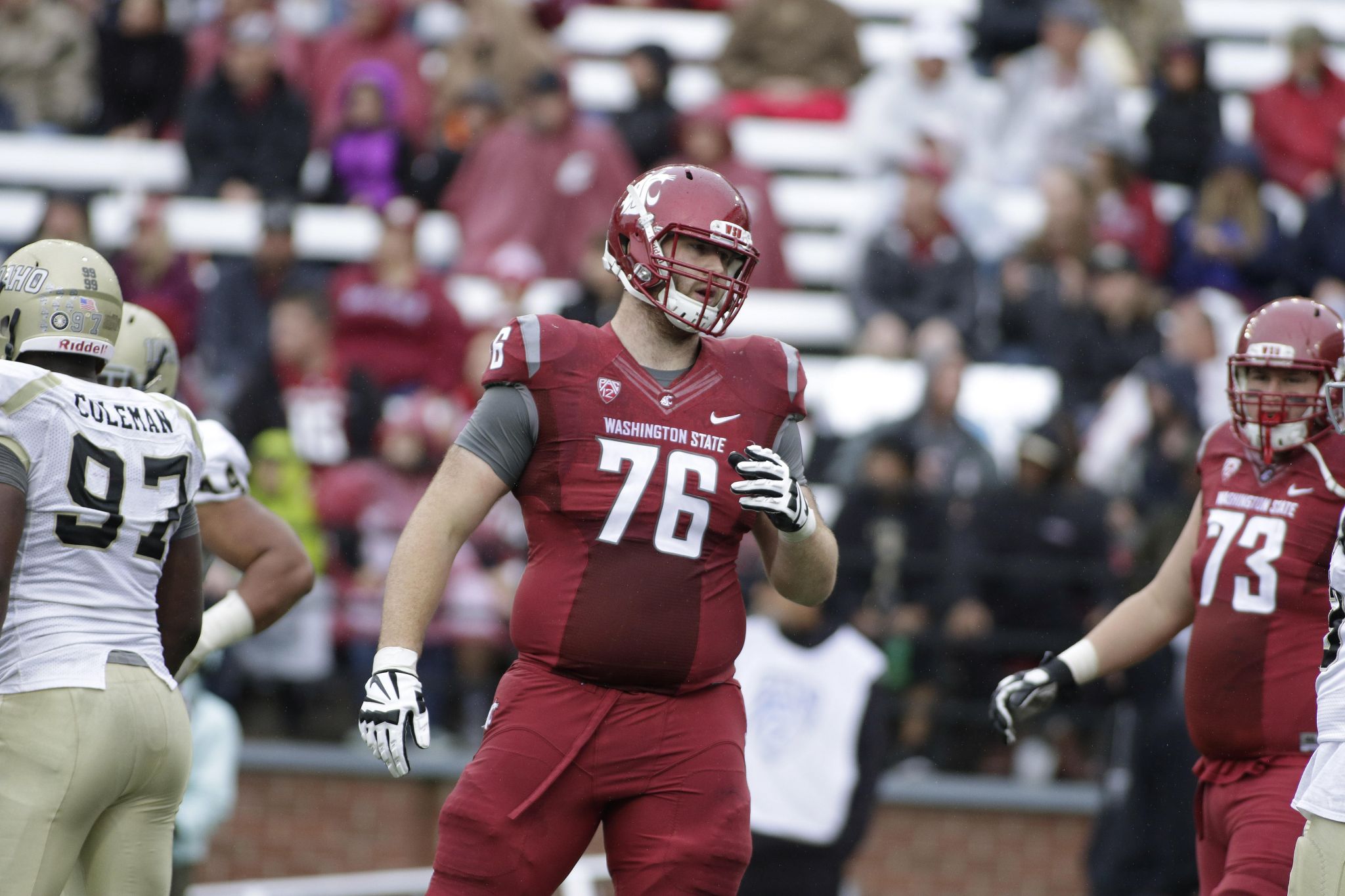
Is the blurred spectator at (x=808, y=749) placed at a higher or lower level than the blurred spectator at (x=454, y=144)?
lower

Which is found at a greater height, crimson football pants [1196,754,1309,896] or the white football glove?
the white football glove

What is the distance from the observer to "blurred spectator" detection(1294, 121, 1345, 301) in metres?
11.9

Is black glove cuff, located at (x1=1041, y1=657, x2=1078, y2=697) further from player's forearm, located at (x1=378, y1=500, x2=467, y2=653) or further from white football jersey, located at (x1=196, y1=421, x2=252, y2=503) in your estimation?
white football jersey, located at (x1=196, y1=421, x2=252, y2=503)

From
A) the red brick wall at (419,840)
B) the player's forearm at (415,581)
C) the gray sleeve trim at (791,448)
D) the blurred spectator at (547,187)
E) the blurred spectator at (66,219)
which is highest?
the blurred spectator at (547,187)

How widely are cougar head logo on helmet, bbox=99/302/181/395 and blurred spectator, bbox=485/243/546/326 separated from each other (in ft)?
17.7

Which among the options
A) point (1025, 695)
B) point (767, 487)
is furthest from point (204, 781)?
point (767, 487)

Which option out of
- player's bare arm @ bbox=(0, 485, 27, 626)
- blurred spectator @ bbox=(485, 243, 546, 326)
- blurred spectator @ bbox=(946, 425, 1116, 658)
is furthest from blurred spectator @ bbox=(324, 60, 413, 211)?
player's bare arm @ bbox=(0, 485, 27, 626)

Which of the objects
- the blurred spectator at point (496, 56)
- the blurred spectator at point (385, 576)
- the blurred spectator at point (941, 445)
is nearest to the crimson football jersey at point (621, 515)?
the blurred spectator at point (385, 576)

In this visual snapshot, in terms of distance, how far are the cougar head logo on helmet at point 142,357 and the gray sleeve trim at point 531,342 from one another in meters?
1.30

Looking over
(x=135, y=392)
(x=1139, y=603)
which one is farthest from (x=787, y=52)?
(x=135, y=392)

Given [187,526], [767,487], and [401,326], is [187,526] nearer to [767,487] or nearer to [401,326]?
[767,487]

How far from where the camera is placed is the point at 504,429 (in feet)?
14.8

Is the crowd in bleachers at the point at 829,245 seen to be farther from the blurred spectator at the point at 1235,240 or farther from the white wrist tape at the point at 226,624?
Answer: the white wrist tape at the point at 226,624

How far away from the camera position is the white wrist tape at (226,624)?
543 cm
